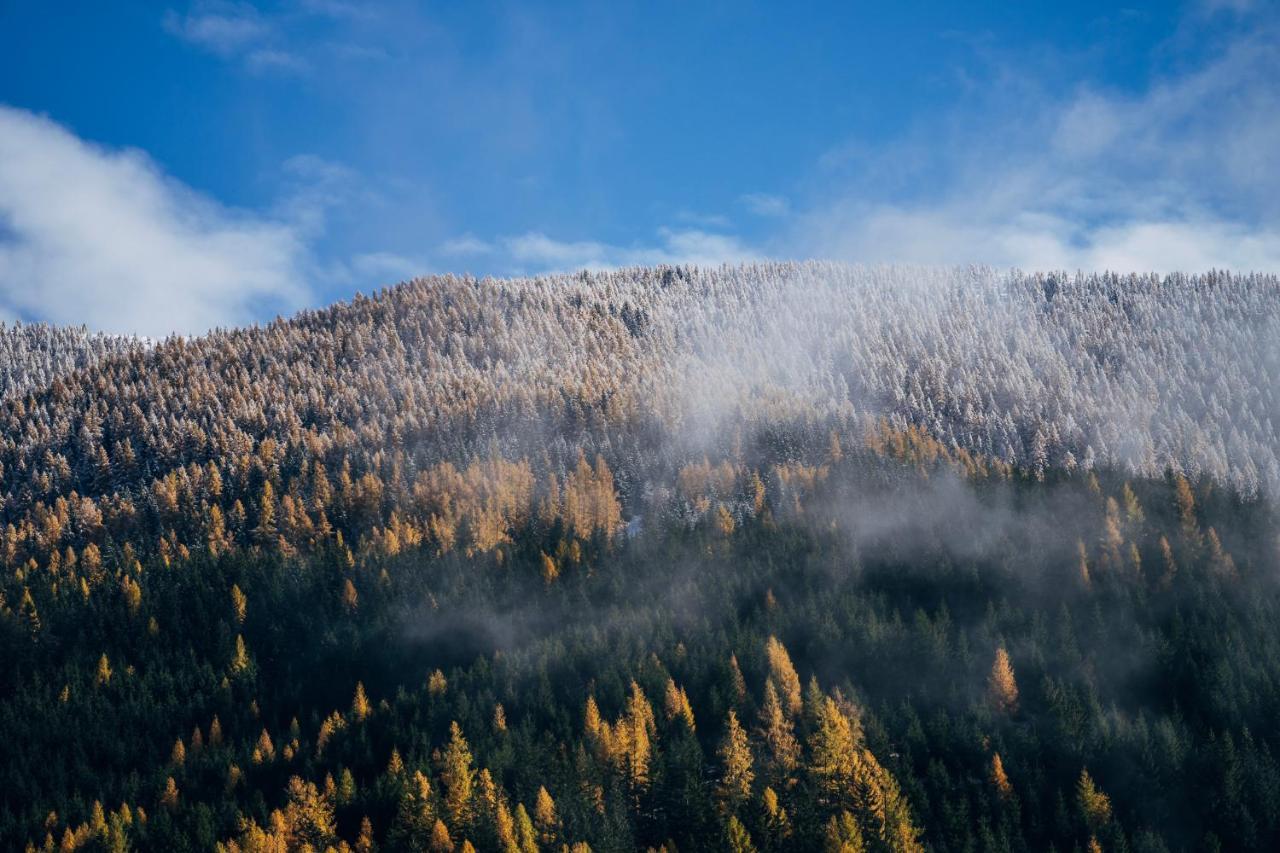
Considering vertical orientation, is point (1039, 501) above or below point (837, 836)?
above

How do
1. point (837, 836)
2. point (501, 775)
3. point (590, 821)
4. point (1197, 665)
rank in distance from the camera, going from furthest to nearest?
1. point (1197, 665)
2. point (501, 775)
3. point (590, 821)
4. point (837, 836)

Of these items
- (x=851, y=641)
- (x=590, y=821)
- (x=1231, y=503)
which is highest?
(x=1231, y=503)

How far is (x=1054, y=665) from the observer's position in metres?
122

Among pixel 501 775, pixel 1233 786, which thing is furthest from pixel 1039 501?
pixel 501 775

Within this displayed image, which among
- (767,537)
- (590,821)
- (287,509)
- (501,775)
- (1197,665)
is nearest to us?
(590,821)

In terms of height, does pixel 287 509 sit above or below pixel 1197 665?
above

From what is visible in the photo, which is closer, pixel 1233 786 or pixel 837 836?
pixel 837 836

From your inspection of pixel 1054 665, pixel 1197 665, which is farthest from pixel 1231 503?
pixel 1054 665

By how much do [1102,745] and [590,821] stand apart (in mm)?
57348

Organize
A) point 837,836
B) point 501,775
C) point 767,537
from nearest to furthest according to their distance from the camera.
A: 1. point 837,836
2. point 501,775
3. point 767,537

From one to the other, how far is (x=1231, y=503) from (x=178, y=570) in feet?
590

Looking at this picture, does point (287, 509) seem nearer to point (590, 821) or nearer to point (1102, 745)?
point (590, 821)

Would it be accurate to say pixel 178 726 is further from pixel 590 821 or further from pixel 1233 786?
pixel 1233 786

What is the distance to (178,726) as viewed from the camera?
128m
